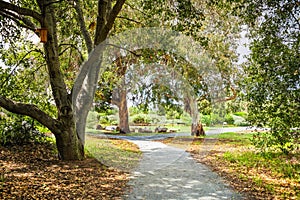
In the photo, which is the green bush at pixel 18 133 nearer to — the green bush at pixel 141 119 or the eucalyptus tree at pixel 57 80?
the eucalyptus tree at pixel 57 80

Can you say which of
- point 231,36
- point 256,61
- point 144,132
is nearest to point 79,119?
point 144,132

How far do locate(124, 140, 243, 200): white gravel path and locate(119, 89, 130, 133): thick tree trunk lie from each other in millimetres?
938

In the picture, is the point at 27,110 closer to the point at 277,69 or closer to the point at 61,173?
the point at 61,173

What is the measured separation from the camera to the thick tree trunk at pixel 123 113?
5562mm

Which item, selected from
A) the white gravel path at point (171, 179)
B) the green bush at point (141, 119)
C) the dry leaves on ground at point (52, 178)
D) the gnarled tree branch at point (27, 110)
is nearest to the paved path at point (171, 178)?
the white gravel path at point (171, 179)

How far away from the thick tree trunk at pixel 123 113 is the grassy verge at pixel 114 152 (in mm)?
890

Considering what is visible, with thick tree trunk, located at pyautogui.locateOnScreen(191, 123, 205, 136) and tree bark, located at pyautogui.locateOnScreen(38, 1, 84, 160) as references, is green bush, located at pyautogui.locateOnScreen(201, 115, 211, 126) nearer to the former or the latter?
thick tree trunk, located at pyautogui.locateOnScreen(191, 123, 205, 136)

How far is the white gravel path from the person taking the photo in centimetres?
445

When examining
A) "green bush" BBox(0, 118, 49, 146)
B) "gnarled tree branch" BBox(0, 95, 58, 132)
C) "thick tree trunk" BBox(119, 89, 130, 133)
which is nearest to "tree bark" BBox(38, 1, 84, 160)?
"gnarled tree branch" BBox(0, 95, 58, 132)

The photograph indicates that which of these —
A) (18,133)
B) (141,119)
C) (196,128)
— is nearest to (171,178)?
(196,128)

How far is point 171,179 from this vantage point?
5.43 metres

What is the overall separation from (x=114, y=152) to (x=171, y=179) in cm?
258

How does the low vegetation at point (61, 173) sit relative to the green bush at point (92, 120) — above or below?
below

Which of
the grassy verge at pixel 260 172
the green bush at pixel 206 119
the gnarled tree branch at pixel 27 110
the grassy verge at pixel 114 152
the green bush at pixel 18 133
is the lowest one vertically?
the grassy verge at pixel 260 172
